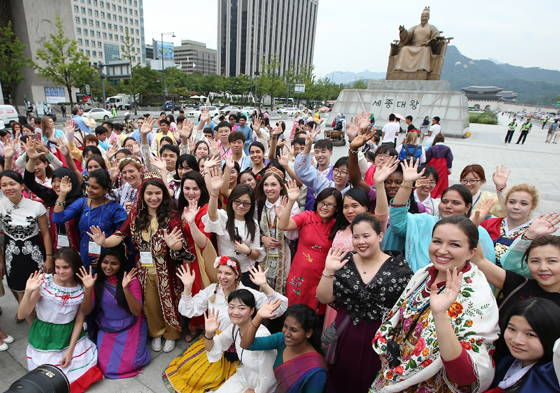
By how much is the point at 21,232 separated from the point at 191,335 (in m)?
2.00

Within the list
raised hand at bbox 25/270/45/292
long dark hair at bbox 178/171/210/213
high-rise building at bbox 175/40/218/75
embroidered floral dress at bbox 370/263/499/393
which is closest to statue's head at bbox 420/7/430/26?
long dark hair at bbox 178/171/210/213

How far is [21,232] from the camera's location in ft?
9.72

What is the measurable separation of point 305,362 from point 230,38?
97.9 meters

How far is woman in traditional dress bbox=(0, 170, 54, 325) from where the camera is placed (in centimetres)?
292

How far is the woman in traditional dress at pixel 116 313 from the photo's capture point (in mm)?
2666

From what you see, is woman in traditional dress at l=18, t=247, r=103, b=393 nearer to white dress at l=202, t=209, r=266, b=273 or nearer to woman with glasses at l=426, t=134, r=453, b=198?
white dress at l=202, t=209, r=266, b=273

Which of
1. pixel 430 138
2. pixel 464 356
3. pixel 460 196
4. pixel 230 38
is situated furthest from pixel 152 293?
pixel 230 38

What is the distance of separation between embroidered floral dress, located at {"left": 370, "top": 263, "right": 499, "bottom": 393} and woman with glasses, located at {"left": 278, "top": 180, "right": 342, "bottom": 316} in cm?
93

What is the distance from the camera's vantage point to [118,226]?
2.99 meters

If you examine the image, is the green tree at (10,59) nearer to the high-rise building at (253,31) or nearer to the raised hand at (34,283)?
the raised hand at (34,283)

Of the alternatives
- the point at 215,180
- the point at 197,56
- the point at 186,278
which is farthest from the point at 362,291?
the point at 197,56

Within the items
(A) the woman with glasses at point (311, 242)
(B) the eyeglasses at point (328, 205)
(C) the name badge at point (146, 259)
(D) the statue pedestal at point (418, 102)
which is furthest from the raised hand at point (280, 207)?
(D) the statue pedestal at point (418, 102)

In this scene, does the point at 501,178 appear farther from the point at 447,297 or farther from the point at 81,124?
the point at 81,124

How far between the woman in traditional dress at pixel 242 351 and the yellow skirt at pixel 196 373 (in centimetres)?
13
